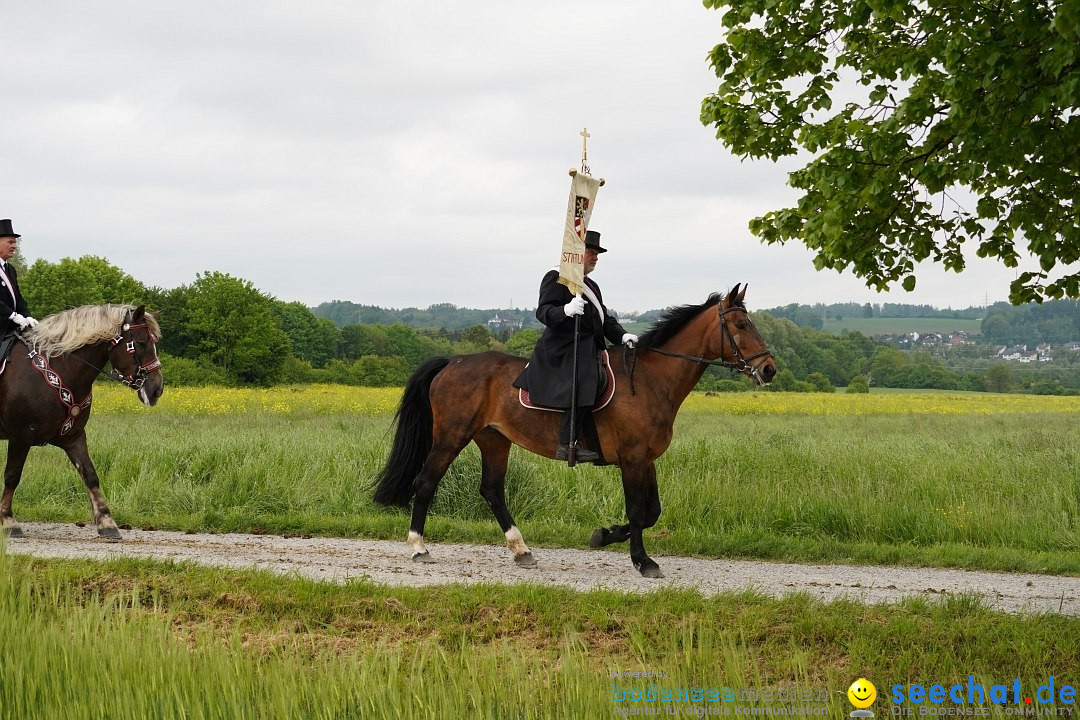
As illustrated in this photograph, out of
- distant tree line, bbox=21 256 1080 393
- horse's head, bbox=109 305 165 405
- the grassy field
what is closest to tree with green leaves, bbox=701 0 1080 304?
horse's head, bbox=109 305 165 405

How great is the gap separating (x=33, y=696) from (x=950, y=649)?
5.36 m

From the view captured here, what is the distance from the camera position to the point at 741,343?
28.8 feet

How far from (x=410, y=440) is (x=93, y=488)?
11.5 ft

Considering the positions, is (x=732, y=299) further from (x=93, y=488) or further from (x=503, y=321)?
(x=503, y=321)

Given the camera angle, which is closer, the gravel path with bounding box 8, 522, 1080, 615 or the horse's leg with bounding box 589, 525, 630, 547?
the gravel path with bounding box 8, 522, 1080, 615

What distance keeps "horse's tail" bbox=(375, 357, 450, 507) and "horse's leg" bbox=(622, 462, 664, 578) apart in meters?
2.46

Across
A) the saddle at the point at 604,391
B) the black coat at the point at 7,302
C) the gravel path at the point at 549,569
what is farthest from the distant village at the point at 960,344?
the black coat at the point at 7,302

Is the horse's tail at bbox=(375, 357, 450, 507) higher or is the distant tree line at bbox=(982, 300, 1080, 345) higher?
the distant tree line at bbox=(982, 300, 1080, 345)

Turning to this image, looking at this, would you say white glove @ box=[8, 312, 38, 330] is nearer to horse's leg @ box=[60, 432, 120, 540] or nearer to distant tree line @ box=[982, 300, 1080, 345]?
horse's leg @ box=[60, 432, 120, 540]

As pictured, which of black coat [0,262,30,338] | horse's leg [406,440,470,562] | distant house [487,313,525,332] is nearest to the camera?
horse's leg [406,440,470,562]

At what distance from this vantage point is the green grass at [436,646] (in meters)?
4.60

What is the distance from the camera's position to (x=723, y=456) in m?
14.0

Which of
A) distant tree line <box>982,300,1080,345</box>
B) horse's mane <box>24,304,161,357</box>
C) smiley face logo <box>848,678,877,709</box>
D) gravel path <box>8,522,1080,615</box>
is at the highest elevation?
distant tree line <box>982,300,1080,345</box>

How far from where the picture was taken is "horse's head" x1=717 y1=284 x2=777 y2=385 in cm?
864
